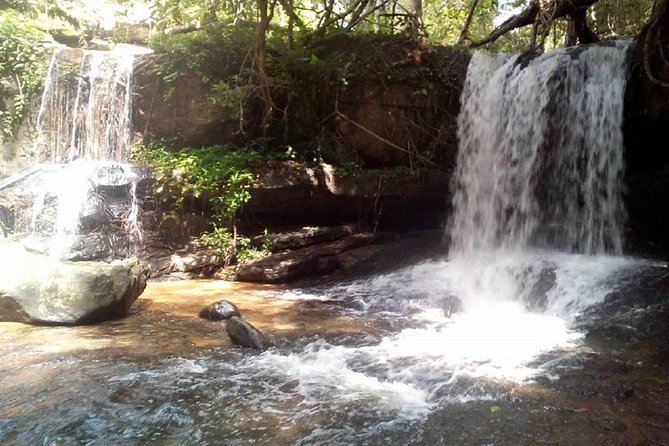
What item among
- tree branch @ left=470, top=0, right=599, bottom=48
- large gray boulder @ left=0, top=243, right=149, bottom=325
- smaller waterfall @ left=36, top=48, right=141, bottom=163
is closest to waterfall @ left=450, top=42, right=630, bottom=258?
tree branch @ left=470, top=0, right=599, bottom=48

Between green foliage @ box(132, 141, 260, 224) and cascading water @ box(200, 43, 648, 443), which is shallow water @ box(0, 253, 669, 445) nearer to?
cascading water @ box(200, 43, 648, 443)

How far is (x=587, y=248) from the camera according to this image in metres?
7.82

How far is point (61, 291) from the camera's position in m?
5.23

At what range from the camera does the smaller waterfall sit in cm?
1005

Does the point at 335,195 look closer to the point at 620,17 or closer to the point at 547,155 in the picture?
the point at 547,155

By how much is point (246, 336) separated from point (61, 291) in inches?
88.9

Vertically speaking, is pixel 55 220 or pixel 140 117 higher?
pixel 140 117

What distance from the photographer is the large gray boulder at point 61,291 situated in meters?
5.08

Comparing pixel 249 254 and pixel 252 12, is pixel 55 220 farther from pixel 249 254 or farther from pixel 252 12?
pixel 252 12

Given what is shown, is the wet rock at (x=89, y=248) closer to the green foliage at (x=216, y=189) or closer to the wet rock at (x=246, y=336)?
the green foliage at (x=216, y=189)

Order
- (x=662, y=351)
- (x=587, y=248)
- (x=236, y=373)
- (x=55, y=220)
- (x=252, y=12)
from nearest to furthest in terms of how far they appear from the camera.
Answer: (x=236, y=373), (x=662, y=351), (x=587, y=248), (x=55, y=220), (x=252, y=12)

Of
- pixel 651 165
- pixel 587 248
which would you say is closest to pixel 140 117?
pixel 587 248

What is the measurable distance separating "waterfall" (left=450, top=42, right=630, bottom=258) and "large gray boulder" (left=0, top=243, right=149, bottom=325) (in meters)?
5.81

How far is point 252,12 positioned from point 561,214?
7.20m
